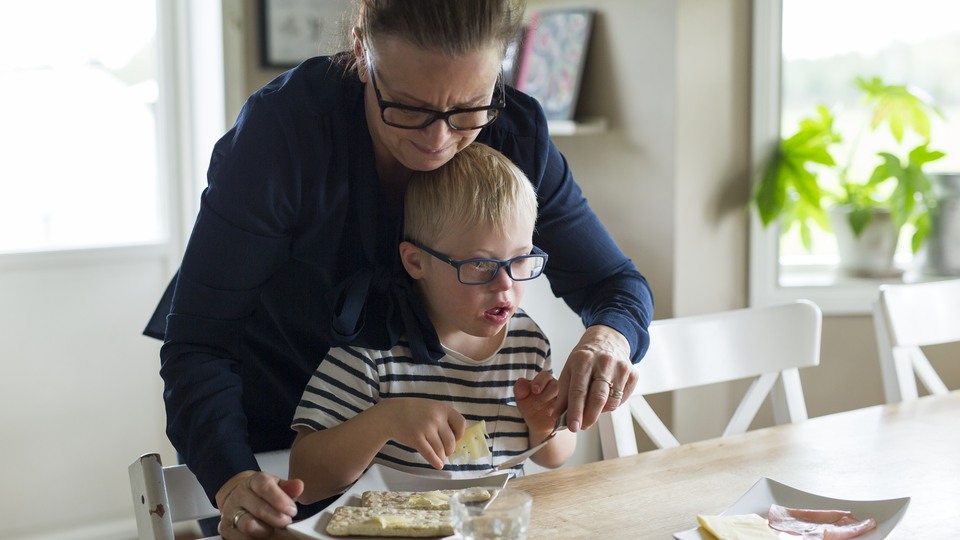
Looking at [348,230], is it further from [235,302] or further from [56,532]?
[56,532]

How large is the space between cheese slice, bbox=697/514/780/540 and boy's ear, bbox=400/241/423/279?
0.50 meters

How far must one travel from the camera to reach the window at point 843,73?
2.91 m

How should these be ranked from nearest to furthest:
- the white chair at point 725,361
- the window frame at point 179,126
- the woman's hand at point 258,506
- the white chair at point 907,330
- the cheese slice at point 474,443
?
1. the woman's hand at point 258,506
2. the cheese slice at point 474,443
3. the white chair at point 725,361
4. the white chair at point 907,330
5. the window frame at point 179,126

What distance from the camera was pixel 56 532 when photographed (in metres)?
3.04

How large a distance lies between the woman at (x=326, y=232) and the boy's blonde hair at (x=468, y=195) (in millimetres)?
48

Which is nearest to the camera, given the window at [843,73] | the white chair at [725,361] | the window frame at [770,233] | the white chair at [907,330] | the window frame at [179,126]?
the white chair at [725,361]

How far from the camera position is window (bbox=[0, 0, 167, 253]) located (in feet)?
9.74

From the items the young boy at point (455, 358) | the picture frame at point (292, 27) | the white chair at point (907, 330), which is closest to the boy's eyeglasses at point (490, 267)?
the young boy at point (455, 358)

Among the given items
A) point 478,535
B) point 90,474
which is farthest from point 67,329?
point 478,535

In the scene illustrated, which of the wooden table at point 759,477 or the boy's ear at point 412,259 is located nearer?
the wooden table at point 759,477

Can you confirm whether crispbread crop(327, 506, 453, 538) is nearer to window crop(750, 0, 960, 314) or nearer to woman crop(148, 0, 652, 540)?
woman crop(148, 0, 652, 540)

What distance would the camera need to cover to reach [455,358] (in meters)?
→ 1.39

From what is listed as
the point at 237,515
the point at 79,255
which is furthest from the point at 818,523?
the point at 79,255

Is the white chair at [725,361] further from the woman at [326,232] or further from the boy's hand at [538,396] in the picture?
the boy's hand at [538,396]
